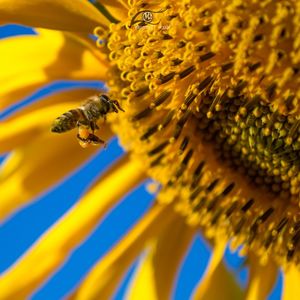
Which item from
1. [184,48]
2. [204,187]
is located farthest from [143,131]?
[184,48]

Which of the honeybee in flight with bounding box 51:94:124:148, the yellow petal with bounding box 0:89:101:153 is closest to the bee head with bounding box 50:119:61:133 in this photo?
the honeybee in flight with bounding box 51:94:124:148

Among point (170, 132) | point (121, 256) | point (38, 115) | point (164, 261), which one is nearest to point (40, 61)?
point (38, 115)

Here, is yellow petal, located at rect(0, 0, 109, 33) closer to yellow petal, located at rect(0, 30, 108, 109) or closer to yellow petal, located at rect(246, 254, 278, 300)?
yellow petal, located at rect(0, 30, 108, 109)

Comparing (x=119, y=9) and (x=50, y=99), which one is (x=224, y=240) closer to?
(x=50, y=99)

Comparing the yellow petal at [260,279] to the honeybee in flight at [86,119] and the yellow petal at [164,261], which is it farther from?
the honeybee in flight at [86,119]

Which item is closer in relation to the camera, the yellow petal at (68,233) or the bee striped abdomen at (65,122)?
the bee striped abdomen at (65,122)

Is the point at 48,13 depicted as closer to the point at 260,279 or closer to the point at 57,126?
the point at 57,126

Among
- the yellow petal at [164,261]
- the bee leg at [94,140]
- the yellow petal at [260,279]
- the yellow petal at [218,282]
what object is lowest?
the yellow petal at [260,279]

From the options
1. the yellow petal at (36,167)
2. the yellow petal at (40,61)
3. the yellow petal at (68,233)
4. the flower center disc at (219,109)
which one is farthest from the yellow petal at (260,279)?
the yellow petal at (40,61)
